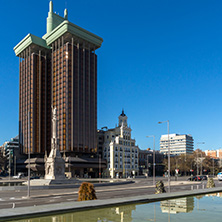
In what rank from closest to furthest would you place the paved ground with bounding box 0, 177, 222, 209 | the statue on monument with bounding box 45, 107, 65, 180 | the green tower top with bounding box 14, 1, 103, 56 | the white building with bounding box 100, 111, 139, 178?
the paved ground with bounding box 0, 177, 222, 209 < the statue on monument with bounding box 45, 107, 65, 180 < the green tower top with bounding box 14, 1, 103, 56 < the white building with bounding box 100, 111, 139, 178

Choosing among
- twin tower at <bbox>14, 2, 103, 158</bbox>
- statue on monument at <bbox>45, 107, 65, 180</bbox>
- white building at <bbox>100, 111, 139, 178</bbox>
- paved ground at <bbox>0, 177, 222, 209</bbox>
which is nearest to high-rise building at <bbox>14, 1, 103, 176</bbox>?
twin tower at <bbox>14, 2, 103, 158</bbox>

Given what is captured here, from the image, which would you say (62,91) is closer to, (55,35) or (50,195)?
(55,35)

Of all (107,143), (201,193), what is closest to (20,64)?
(107,143)

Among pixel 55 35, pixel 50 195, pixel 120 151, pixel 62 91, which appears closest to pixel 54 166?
pixel 50 195

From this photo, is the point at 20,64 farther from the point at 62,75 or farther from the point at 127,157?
the point at 127,157

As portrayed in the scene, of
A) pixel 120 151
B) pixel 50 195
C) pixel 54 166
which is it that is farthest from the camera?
pixel 120 151

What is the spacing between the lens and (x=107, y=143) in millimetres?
150125

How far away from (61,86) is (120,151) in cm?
4286

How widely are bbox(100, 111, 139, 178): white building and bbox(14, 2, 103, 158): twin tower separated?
9.62 m

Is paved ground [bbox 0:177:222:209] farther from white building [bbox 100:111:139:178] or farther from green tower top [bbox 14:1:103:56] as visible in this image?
green tower top [bbox 14:1:103:56]

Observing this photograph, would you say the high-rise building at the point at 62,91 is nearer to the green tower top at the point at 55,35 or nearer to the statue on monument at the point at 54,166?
the green tower top at the point at 55,35

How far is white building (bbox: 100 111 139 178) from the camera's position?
144750 millimetres

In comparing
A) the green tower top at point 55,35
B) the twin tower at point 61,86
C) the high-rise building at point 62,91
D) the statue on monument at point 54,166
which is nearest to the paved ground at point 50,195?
the statue on monument at point 54,166

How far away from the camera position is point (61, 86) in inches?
5586
